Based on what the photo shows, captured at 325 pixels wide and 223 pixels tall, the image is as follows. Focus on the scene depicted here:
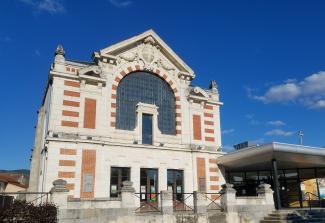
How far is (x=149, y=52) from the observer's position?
2544 cm

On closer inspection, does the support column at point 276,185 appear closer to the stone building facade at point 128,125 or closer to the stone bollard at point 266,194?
the stone bollard at point 266,194

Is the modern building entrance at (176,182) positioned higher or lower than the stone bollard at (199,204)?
higher

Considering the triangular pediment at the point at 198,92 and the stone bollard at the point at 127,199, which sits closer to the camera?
the stone bollard at the point at 127,199

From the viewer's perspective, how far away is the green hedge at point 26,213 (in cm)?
1205

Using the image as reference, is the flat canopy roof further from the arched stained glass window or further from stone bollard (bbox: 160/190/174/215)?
Answer: stone bollard (bbox: 160/190/174/215)

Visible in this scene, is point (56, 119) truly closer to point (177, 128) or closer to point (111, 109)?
point (111, 109)

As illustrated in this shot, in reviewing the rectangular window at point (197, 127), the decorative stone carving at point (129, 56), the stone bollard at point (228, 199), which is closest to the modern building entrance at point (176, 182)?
the rectangular window at point (197, 127)

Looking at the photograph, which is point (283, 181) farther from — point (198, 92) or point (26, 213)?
point (26, 213)

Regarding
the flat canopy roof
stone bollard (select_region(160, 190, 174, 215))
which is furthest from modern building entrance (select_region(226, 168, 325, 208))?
stone bollard (select_region(160, 190, 174, 215))

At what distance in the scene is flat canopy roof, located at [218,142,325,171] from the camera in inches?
803

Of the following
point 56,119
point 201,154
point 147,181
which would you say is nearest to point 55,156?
point 56,119

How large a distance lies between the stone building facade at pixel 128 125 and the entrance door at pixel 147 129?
0.24 feet

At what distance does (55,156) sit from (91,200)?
544cm

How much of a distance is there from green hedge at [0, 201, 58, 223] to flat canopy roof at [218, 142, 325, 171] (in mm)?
13250
